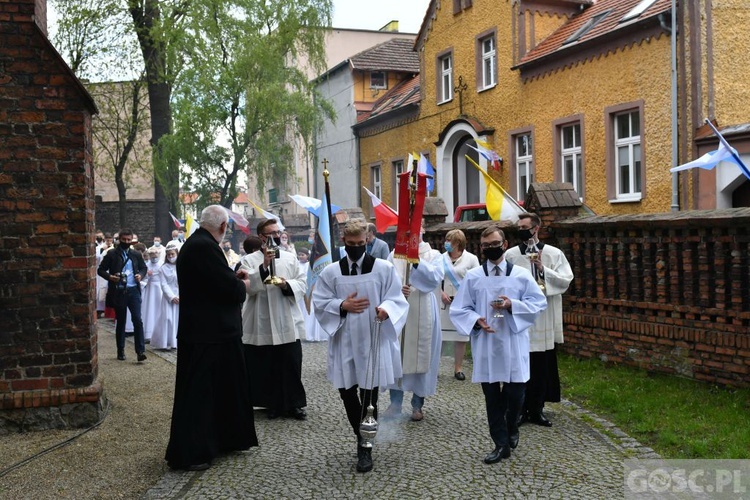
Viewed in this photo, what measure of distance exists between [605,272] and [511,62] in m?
13.2

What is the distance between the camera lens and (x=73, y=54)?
24.1m

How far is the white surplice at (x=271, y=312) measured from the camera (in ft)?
26.7

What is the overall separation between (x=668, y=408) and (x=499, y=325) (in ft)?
7.59

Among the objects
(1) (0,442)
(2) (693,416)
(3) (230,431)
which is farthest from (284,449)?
(2) (693,416)

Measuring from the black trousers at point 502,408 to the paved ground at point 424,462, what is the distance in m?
0.21

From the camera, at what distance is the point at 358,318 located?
6.36 metres

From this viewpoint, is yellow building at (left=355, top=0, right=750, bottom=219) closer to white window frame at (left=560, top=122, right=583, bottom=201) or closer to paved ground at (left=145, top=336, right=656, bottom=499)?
white window frame at (left=560, top=122, right=583, bottom=201)

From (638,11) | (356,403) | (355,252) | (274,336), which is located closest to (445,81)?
(638,11)

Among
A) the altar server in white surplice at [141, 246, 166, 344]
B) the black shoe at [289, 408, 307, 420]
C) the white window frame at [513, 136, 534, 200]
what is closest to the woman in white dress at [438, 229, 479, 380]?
the black shoe at [289, 408, 307, 420]

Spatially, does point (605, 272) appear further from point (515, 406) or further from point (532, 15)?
point (532, 15)

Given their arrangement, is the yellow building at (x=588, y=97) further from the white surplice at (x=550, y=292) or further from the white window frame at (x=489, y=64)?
the white surplice at (x=550, y=292)

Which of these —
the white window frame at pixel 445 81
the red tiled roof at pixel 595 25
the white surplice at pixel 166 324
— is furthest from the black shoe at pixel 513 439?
the white window frame at pixel 445 81

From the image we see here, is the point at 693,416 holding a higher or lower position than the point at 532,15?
lower

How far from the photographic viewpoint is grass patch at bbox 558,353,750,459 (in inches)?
255
